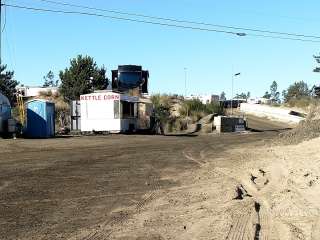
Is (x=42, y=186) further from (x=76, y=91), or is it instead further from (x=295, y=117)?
(x=295, y=117)

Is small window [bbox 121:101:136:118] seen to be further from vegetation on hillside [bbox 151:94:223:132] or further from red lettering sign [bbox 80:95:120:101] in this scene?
vegetation on hillside [bbox 151:94:223:132]

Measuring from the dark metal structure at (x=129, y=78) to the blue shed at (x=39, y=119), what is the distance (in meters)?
13.8

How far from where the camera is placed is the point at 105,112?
4294 cm

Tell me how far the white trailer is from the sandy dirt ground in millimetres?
17967

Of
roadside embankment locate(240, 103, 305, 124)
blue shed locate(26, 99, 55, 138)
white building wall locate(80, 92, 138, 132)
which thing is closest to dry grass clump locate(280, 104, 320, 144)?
white building wall locate(80, 92, 138, 132)

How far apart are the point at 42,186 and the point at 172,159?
894 cm

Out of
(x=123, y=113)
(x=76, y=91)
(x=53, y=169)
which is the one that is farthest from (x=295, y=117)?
(x=53, y=169)

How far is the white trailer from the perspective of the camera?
42594 millimetres

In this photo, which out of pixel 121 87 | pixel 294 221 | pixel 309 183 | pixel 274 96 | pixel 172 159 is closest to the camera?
pixel 294 221

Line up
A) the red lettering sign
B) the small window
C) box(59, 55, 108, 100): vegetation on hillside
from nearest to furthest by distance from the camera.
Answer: the red lettering sign < the small window < box(59, 55, 108, 100): vegetation on hillside

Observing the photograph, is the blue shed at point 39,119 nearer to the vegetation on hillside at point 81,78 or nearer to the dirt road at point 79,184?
the dirt road at point 79,184

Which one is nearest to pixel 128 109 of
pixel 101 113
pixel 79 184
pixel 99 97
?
pixel 101 113

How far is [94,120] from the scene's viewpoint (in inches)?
1695

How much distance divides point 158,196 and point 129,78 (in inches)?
1566
